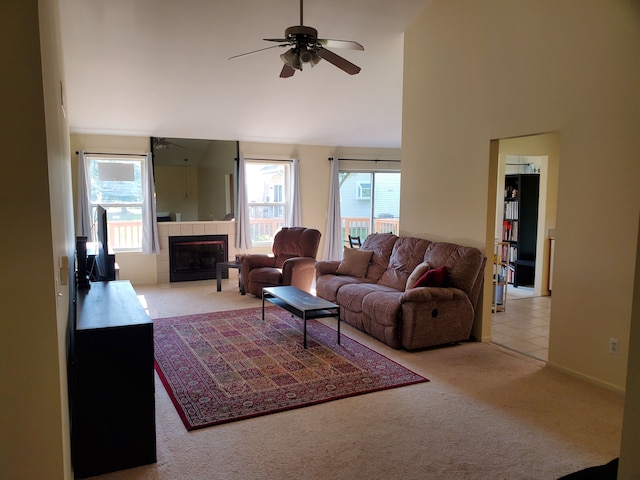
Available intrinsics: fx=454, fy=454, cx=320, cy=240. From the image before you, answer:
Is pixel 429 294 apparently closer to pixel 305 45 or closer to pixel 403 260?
pixel 403 260

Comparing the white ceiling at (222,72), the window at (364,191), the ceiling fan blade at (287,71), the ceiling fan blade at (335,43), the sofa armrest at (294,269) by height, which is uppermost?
the white ceiling at (222,72)

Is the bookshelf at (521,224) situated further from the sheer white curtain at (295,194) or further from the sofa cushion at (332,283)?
the sheer white curtain at (295,194)

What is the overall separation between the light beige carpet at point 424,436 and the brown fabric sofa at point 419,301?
583 millimetres

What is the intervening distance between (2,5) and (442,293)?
3.63 m

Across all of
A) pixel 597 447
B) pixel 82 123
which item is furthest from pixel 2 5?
pixel 82 123

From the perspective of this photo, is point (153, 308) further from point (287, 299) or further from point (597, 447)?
point (597, 447)

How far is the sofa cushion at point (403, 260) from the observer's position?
15.9ft

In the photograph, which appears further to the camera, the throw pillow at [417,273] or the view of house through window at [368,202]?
the view of house through window at [368,202]

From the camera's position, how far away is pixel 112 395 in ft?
7.53

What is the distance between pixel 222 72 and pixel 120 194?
2766 mm

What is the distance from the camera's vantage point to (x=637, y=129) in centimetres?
304

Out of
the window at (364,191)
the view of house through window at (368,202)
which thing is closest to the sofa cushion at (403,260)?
the view of house through window at (368,202)

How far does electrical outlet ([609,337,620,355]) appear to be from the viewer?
3.23 meters

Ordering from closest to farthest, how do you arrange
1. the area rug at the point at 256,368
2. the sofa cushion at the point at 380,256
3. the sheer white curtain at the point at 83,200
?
the area rug at the point at 256,368
the sofa cushion at the point at 380,256
the sheer white curtain at the point at 83,200
